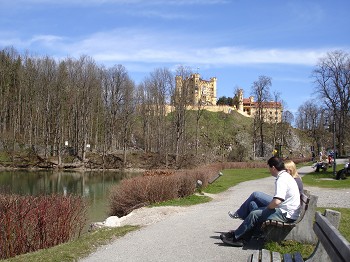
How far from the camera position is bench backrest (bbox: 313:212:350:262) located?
3.29 metres

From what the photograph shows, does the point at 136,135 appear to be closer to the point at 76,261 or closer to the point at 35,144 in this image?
the point at 35,144

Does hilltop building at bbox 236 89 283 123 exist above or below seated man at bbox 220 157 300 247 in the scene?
above

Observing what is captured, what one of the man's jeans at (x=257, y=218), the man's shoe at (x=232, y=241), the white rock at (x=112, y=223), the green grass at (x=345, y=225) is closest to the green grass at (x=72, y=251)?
the white rock at (x=112, y=223)

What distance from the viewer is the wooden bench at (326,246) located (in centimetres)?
341

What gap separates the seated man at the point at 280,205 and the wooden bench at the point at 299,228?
0.12 meters

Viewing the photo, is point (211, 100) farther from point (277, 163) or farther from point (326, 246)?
point (326, 246)

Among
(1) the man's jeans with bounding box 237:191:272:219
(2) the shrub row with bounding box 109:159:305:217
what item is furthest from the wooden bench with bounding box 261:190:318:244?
(2) the shrub row with bounding box 109:159:305:217

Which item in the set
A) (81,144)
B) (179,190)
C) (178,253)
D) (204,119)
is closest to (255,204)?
(178,253)

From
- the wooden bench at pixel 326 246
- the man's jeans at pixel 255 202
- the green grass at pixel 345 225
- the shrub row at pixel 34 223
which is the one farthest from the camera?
the shrub row at pixel 34 223

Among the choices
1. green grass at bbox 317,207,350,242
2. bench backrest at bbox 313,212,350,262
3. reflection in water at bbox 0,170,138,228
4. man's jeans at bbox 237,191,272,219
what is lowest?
reflection in water at bbox 0,170,138,228

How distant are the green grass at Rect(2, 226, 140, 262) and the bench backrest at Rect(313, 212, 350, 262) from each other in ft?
15.2

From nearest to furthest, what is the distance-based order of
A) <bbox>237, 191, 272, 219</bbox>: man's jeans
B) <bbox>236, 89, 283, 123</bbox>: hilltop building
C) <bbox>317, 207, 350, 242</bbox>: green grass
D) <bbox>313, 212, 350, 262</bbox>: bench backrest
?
<bbox>313, 212, 350, 262</bbox>: bench backrest, <bbox>237, 191, 272, 219</bbox>: man's jeans, <bbox>317, 207, 350, 242</bbox>: green grass, <bbox>236, 89, 283, 123</bbox>: hilltop building

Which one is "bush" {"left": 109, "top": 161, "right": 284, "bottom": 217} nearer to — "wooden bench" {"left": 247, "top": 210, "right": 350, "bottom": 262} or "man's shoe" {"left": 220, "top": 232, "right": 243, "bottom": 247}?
"man's shoe" {"left": 220, "top": 232, "right": 243, "bottom": 247}

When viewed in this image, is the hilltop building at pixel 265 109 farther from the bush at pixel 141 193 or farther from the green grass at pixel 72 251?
the green grass at pixel 72 251
